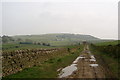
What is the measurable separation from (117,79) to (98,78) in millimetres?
1952

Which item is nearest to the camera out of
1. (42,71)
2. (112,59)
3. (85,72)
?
(85,72)

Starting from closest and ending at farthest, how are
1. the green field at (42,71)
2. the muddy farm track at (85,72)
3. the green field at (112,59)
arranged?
the muddy farm track at (85,72), the green field at (42,71), the green field at (112,59)

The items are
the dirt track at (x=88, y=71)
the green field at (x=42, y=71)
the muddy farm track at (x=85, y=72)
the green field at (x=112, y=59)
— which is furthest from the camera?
the green field at (x=112, y=59)

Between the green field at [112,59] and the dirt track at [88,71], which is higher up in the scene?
the green field at [112,59]

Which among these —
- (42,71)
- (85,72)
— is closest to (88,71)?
(85,72)

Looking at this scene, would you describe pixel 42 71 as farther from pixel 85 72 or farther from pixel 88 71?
pixel 88 71

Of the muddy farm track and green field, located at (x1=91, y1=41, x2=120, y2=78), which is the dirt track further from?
green field, located at (x1=91, y1=41, x2=120, y2=78)

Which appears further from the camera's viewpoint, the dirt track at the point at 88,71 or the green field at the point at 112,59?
the green field at the point at 112,59

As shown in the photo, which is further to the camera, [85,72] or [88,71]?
[88,71]

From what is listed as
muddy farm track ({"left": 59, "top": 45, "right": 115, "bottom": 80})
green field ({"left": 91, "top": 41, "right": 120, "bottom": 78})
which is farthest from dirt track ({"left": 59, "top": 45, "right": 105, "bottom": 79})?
green field ({"left": 91, "top": 41, "right": 120, "bottom": 78})

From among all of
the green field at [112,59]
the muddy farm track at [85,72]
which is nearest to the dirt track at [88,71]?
the muddy farm track at [85,72]

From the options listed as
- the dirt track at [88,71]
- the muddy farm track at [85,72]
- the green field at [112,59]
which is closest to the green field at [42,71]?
the muddy farm track at [85,72]

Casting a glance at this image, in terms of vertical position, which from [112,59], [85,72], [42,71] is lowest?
[42,71]

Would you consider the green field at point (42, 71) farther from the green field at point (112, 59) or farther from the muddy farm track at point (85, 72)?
the green field at point (112, 59)
